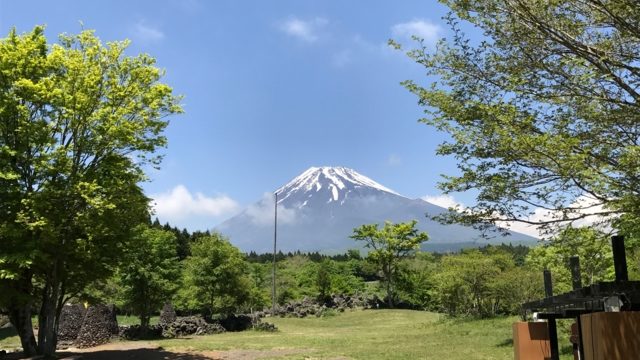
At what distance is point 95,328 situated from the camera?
905 inches

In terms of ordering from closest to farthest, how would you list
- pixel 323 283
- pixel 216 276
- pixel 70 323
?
1. pixel 70 323
2. pixel 216 276
3. pixel 323 283

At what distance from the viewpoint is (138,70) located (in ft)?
50.4

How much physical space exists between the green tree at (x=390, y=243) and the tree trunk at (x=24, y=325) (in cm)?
3293

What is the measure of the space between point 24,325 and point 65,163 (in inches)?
217

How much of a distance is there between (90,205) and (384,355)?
9572 millimetres

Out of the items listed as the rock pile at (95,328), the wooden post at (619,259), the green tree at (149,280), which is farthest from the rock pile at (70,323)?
the wooden post at (619,259)

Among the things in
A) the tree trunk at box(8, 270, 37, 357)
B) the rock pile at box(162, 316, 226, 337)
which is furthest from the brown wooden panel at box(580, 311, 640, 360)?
the rock pile at box(162, 316, 226, 337)

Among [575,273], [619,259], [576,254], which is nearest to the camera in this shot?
[619,259]

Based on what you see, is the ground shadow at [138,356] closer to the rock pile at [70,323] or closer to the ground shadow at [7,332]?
the rock pile at [70,323]

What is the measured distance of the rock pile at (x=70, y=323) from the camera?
23969 mm

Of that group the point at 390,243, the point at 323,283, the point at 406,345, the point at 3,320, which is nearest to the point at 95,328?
the point at 3,320

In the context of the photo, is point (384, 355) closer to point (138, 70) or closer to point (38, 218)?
point (38, 218)

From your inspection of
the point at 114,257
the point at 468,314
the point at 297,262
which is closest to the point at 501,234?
the point at 114,257

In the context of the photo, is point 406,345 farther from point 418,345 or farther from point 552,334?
point 552,334
